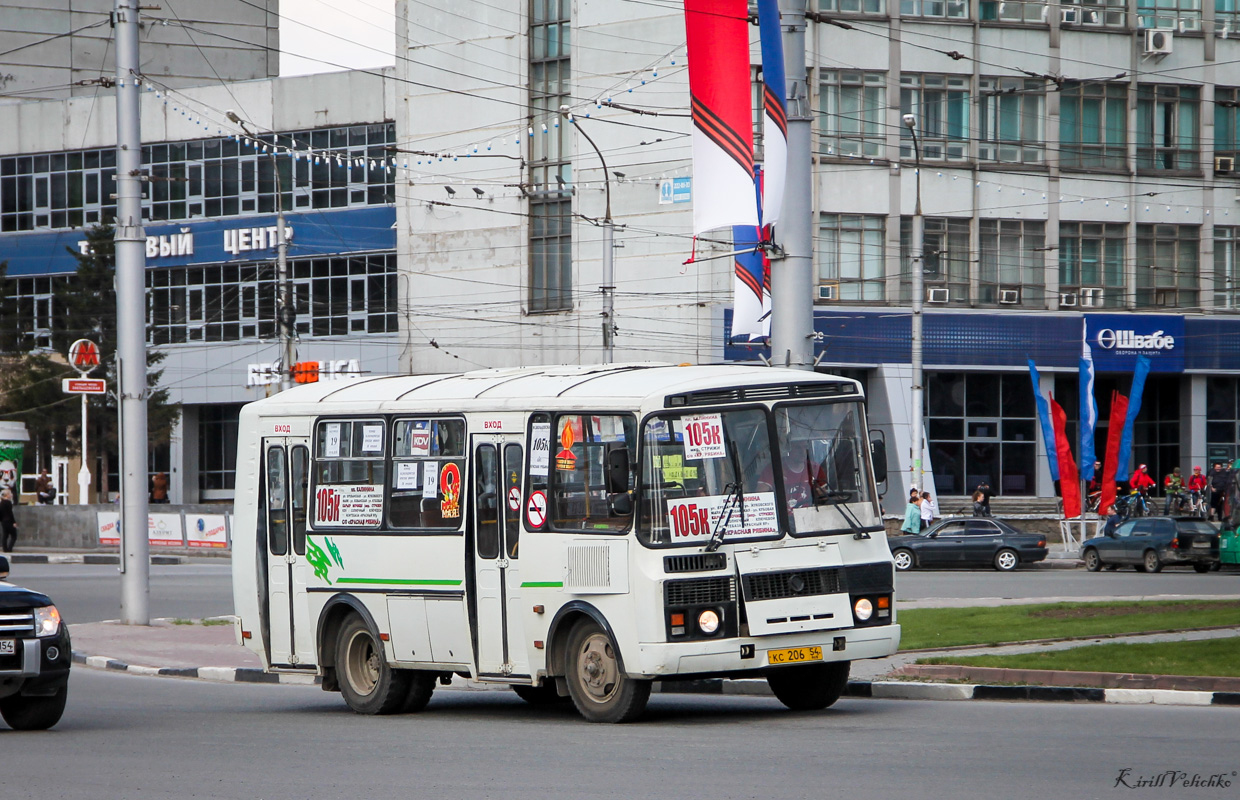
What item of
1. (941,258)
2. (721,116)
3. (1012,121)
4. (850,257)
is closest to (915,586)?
(721,116)

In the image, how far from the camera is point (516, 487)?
12.6 m

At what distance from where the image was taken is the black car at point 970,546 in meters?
35.1

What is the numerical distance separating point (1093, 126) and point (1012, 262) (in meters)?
4.91

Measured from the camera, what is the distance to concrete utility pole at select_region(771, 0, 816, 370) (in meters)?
17.0

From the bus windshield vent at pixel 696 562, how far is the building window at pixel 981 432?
38.0 metres

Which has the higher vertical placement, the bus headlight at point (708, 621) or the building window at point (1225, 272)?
the building window at point (1225, 272)

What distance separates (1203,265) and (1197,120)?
4541mm

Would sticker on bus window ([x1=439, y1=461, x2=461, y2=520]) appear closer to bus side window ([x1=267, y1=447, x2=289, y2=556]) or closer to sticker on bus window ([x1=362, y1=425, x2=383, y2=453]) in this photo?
sticker on bus window ([x1=362, y1=425, x2=383, y2=453])

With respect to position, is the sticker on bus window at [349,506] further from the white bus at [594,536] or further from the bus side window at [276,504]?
the bus side window at [276,504]

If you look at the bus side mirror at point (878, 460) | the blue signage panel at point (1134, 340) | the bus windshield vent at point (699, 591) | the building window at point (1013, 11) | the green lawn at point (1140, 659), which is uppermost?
the building window at point (1013, 11)

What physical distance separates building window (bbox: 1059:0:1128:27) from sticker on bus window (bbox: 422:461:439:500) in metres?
40.5

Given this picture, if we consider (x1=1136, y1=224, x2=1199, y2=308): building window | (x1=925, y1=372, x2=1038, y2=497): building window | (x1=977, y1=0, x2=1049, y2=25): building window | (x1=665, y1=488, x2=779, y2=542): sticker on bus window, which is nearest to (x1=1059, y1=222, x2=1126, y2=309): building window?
(x1=1136, y1=224, x2=1199, y2=308): building window

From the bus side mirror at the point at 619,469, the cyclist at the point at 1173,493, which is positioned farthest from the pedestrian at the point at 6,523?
the bus side mirror at the point at 619,469

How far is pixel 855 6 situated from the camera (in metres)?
48.2
